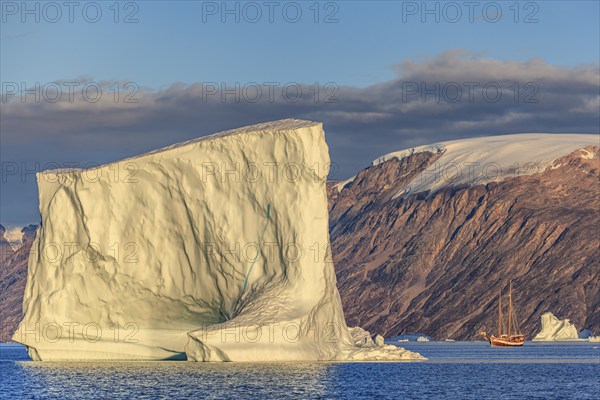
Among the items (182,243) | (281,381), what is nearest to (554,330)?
(182,243)

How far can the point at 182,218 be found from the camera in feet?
231

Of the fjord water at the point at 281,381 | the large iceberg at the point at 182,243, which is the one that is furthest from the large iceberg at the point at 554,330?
the large iceberg at the point at 182,243

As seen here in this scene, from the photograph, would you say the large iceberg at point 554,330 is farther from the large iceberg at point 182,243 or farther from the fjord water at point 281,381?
the large iceberg at point 182,243

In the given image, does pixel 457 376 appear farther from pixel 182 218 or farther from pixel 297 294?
pixel 182 218

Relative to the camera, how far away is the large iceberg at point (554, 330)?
17412 cm

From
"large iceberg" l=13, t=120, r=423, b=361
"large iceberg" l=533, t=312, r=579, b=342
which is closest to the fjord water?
"large iceberg" l=13, t=120, r=423, b=361

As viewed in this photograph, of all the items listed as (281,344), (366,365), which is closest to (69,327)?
(281,344)

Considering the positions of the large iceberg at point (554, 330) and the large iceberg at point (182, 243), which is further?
the large iceberg at point (554, 330)

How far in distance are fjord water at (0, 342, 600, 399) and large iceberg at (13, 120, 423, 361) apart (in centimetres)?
224

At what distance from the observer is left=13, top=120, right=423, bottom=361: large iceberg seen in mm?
68625

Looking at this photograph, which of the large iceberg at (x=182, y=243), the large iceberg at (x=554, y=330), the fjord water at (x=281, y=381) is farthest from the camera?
the large iceberg at (x=554, y=330)

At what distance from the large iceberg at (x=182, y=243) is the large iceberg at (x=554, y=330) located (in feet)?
354

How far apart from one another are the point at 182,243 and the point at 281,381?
1581 cm

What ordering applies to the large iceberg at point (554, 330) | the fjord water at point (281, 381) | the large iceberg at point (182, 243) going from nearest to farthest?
the fjord water at point (281, 381), the large iceberg at point (182, 243), the large iceberg at point (554, 330)
